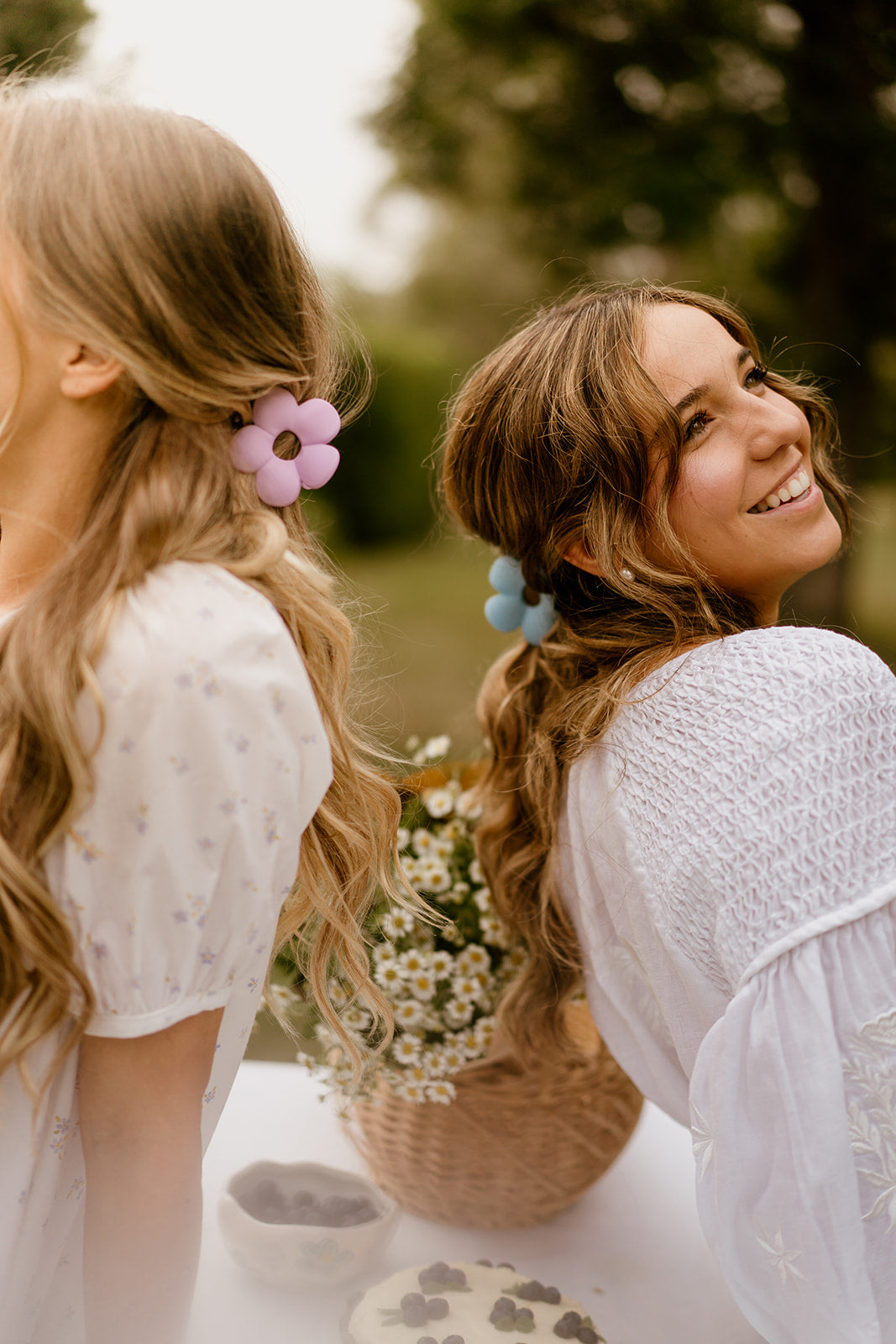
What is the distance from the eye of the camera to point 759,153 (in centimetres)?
424

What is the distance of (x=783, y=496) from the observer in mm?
1392

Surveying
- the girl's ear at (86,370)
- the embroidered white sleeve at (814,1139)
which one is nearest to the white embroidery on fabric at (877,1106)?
the embroidered white sleeve at (814,1139)

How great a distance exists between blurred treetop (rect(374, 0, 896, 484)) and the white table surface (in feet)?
10.7

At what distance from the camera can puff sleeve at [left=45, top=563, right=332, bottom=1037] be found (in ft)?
2.97

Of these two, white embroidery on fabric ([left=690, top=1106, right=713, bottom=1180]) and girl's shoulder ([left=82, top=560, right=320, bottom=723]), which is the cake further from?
girl's shoulder ([left=82, top=560, right=320, bottom=723])

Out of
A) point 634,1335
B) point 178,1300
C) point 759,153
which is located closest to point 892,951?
point 634,1335

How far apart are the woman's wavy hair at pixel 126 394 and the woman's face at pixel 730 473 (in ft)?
1.67

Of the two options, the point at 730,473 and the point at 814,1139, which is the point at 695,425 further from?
the point at 814,1139

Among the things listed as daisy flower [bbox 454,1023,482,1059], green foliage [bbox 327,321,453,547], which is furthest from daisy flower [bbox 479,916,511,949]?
green foliage [bbox 327,321,453,547]

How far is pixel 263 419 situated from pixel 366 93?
3885 mm

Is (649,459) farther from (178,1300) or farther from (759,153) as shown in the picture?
(759,153)

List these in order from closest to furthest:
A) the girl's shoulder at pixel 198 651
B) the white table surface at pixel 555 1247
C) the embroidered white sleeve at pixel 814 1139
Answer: the girl's shoulder at pixel 198 651 < the embroidered white sleeve at pixel 814 1139 < the white table surface at pixel 555 1247

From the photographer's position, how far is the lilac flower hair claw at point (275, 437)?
1.08 meters

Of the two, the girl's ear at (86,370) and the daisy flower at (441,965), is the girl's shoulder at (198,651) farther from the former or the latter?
the daisy flower at (441,965)
